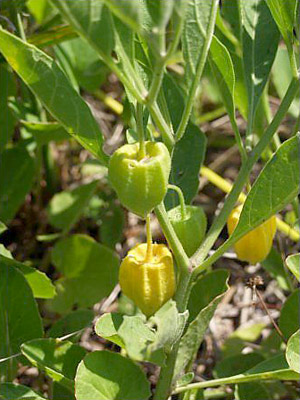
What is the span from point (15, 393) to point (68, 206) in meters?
0.67

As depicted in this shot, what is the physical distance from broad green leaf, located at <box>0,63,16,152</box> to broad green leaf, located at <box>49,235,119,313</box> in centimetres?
27

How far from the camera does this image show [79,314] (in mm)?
1295

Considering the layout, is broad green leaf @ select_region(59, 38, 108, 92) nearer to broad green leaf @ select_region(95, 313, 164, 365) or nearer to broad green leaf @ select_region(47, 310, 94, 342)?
broad green leaf @ select_region(47, 310, 94, 342)

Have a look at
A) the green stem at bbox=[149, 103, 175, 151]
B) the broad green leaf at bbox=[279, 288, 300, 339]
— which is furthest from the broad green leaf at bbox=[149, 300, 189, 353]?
the broad green leaf at bbox=[279, 288, 300, 339]

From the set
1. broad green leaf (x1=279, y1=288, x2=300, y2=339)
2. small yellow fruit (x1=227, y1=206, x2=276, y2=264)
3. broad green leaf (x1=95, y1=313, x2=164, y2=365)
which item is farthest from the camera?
broad green leaf (x1=279, y1=288, x2=300, y2=339)

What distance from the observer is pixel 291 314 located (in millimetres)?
1307

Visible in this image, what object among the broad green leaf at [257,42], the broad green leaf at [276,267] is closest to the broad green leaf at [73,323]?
the broad green leaf at [276,267]

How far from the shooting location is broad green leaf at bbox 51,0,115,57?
72cm

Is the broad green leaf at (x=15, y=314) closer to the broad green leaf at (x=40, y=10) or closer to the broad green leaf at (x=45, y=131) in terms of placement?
the broad green leaf at (x=45, y=131)

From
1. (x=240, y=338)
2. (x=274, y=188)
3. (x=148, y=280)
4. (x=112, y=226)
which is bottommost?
(x=240, y=338)

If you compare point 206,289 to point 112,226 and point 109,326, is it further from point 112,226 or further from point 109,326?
point 112,226

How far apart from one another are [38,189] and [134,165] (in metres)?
0.97

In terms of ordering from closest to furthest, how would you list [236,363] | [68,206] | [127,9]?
[127,9]
[236,363]
[68,206]

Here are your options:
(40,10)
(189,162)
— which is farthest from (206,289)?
(40,10)
